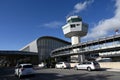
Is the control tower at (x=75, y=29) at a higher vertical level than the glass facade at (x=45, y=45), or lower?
higher

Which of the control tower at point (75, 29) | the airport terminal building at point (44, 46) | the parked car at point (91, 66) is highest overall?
the control tower at point (75, 29)

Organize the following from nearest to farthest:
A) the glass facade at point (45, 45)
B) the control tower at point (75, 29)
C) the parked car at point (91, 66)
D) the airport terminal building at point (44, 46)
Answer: the parked car at point (91, 66) < the control tower at point (75, 29) < the airport terminal building at point (44, 46) < the glass facade at point (45, 45)

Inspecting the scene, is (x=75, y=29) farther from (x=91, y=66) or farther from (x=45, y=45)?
(x=91, y=66)

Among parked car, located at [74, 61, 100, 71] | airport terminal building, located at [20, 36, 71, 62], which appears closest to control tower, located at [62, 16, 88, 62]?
airport terminal building, located at [20, 36, 71, 62]

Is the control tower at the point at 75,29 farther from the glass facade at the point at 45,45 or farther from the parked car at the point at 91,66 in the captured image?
the parked car at the point at 91,66

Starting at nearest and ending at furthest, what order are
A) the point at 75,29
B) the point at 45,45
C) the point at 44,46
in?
1. the point at 75,29
2. the point at 44,46
3. the point at 45,45

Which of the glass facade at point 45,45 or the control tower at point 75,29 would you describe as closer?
the control tower at point 75,29

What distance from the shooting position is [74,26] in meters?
78.2

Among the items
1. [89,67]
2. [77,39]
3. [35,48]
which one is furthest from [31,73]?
[35,48]

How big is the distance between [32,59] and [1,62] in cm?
3261

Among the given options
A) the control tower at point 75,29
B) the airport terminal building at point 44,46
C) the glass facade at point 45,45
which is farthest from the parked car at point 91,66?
the glass facade at point 45,45

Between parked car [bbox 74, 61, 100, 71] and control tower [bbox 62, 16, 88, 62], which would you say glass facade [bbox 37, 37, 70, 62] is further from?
parked car [bbox 74, 61, 100, 71]

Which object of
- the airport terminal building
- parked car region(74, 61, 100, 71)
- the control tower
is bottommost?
parked car region(74, 61, 100, 71)

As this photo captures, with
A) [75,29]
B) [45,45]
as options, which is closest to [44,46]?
[45,45]
